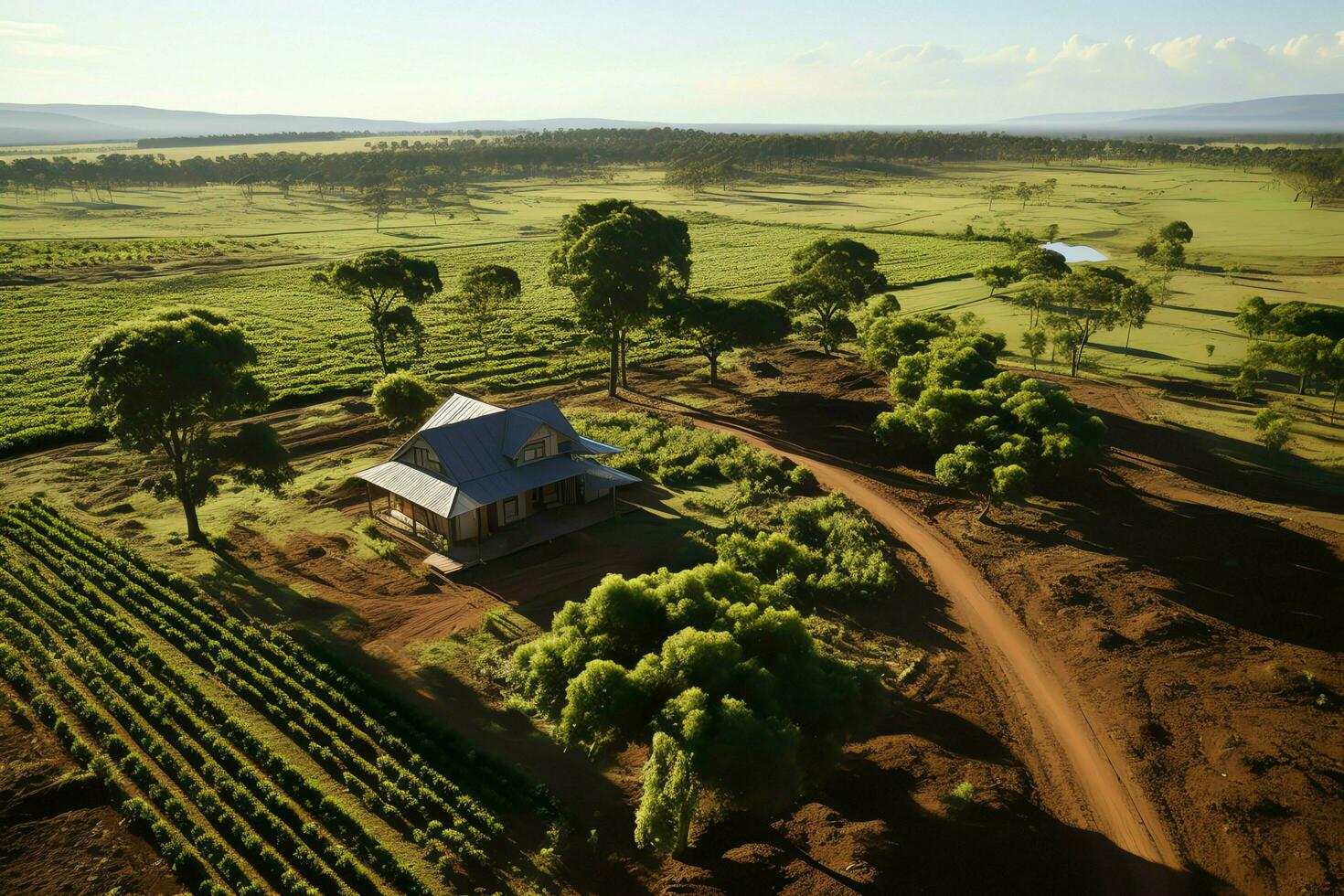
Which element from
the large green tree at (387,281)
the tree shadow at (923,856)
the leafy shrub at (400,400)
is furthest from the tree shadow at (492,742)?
the large green tree at (387,281)

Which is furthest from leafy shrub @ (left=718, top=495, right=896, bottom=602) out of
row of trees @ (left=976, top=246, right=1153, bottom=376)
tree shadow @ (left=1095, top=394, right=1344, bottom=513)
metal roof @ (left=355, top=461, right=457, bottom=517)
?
row of trees @ (left=976, top=246, right=1153, bottom=376)

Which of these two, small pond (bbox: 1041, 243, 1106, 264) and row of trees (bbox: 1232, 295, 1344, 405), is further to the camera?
small pond (bbox: 1041, 243, 1106, 264)

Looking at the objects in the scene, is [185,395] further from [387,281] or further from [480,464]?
[387,281]

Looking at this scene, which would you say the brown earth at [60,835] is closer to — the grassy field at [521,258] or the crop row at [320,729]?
the crop row at [320,729]

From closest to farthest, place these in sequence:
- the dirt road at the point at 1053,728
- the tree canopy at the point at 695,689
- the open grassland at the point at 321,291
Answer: the tree canopy at the point at 695,689
the dirt road at the point at 1053,728
the open grassland at the point at 321,291

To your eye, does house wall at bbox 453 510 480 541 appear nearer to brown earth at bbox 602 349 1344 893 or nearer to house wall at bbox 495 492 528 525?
house wall at bbox 495 492 528 525
